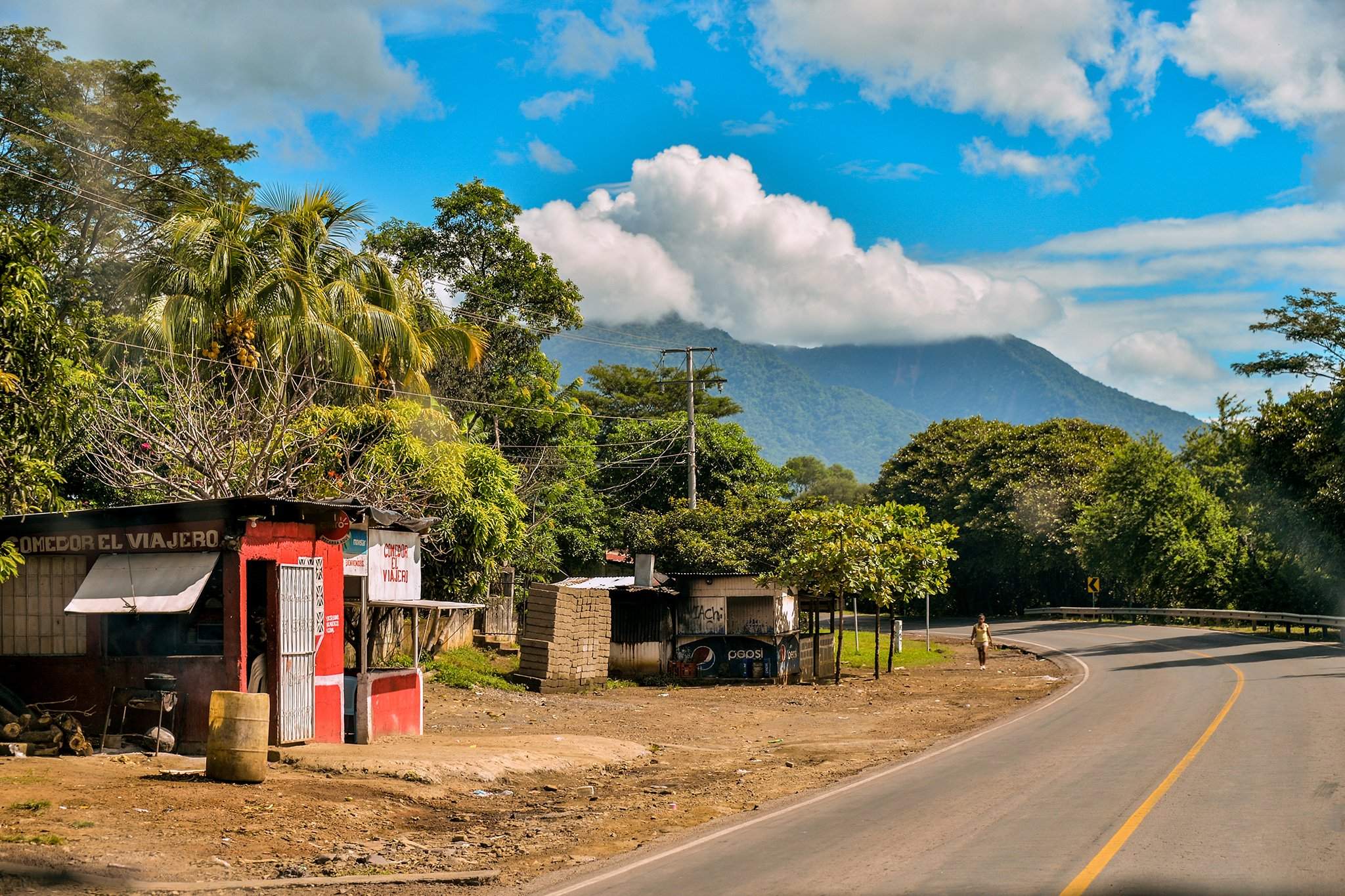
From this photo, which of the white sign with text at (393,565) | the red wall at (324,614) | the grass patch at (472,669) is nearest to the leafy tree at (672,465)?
the grass patch at (472,669)

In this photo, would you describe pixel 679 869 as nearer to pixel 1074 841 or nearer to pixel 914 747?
pixel 1074 841

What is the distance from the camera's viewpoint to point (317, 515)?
55.4 ft

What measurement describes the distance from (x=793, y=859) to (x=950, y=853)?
136 cm

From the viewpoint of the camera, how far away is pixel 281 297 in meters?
28.6

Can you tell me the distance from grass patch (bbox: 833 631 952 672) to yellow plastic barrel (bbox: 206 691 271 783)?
87.1 feet

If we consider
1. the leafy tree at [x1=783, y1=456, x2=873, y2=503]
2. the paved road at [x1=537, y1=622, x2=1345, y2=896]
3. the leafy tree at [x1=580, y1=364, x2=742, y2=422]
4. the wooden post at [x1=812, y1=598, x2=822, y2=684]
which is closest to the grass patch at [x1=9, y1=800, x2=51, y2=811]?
the paved road at [x1=537, y1=622, x2=1345, y2=896]

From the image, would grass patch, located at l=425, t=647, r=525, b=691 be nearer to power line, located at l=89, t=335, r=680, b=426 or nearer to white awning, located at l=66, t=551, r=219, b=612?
power line, located at l=89, t=335, r=680, b=426

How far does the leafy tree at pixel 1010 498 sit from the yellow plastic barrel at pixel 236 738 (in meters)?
57.0

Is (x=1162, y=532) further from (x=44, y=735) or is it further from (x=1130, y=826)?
(x=44, y=735)

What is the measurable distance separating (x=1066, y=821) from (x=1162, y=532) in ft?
156

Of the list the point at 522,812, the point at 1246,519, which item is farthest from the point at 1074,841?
the point at 1246,519

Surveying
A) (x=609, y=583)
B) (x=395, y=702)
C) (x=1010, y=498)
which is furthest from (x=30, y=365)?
(x=1010, y=498)

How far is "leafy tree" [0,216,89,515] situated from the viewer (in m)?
13.8

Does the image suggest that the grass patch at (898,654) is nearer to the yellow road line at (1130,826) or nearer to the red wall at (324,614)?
the yellow road line at (1130,826)
